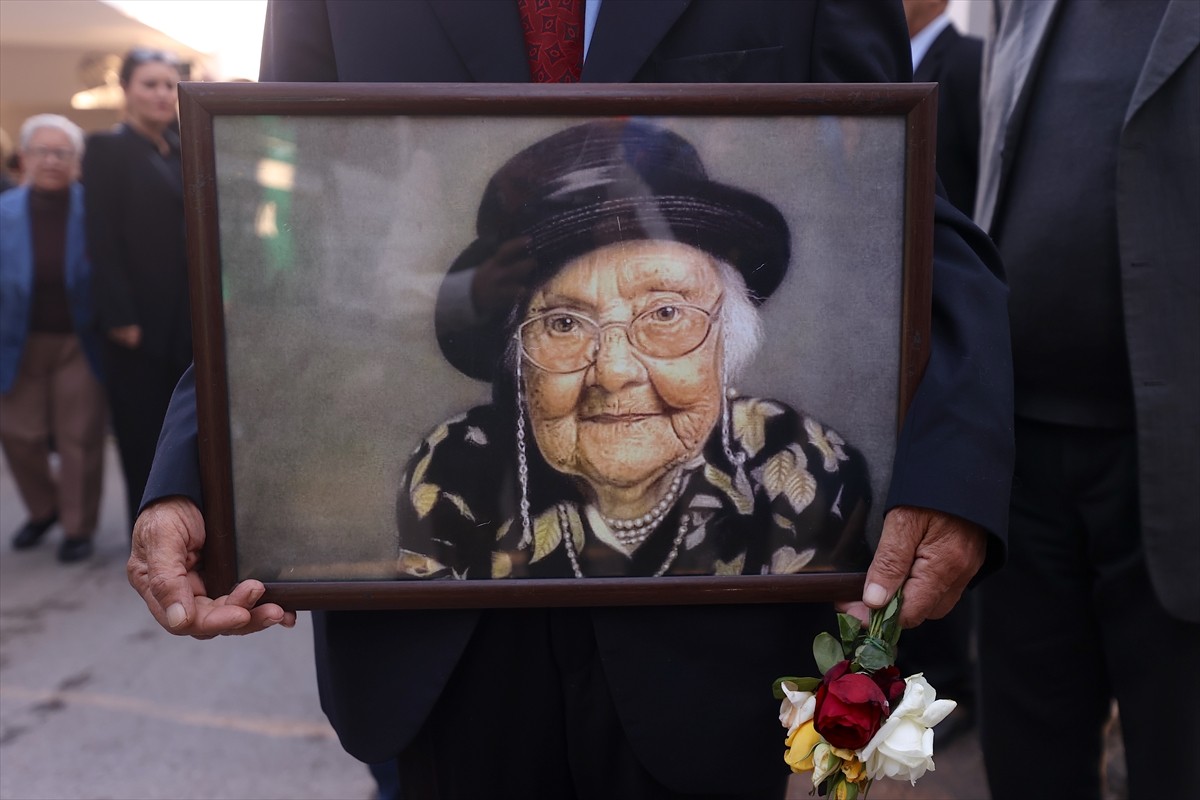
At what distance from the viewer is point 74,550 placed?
5.09 meters

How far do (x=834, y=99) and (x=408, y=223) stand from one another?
44cm

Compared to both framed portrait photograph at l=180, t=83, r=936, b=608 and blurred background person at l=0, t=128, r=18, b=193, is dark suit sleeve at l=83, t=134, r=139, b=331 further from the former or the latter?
framed portrait photograph at l=180, t=83, r=936, b=608

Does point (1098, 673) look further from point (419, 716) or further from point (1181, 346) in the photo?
point (419, 716)

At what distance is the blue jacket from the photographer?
495 cm

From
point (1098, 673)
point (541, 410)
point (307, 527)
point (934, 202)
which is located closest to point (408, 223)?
point (541, 410)

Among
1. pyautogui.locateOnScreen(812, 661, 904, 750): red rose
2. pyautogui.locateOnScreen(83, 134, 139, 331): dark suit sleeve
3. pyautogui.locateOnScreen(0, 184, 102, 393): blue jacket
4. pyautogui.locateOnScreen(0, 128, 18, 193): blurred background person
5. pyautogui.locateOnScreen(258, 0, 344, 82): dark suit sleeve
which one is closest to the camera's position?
pyautogui.locateOnScreen(812, 661, 904, 750): red rose

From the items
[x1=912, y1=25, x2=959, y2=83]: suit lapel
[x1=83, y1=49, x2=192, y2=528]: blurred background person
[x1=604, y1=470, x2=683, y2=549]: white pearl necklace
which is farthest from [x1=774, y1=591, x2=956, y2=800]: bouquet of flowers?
[x1=83, y1=49, x2=192, y2=528]: blurred background person

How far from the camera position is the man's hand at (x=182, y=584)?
1106 millimetres

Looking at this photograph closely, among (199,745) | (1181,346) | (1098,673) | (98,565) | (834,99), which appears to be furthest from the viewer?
(98,565)

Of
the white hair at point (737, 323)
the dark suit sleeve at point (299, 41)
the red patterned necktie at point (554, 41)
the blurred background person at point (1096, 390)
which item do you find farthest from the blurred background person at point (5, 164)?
the white hair at point (737, 323)

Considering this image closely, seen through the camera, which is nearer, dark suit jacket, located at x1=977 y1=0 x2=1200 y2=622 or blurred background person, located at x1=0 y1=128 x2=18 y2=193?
dark suit jacket, located at x1=977 y1=0 x2=1200 y2=622

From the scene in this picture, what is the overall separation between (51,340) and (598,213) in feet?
15.6

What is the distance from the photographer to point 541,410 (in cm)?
114

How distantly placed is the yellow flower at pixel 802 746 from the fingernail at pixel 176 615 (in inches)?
24.6
